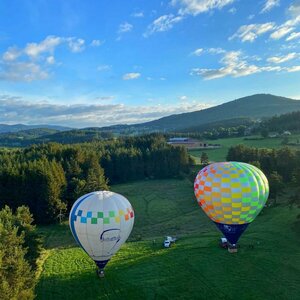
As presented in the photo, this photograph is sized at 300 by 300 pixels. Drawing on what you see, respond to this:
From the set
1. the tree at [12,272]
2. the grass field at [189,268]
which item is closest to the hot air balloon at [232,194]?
the grass field at [189,268]

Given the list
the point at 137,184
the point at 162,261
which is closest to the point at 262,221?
the point at 162,261

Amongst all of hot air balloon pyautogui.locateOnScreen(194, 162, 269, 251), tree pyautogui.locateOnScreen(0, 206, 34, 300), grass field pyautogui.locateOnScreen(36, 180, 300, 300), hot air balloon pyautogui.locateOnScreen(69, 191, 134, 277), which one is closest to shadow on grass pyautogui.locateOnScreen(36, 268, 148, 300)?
grass field pyautogui.locateOnScreen(36, 180, 300, 300)

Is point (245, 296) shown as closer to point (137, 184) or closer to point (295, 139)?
point (137, 184)

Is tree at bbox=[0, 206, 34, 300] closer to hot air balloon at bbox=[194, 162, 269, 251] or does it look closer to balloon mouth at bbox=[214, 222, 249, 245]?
hot air balloon at bbox=[194, 162, 269, 251]

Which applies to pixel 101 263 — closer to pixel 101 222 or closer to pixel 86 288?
pixel 86 288

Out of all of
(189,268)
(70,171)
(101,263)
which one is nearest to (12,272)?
(101,263)

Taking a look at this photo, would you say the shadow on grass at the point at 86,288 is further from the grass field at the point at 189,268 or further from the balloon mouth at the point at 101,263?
the balloon mouth at the point at 101,263
